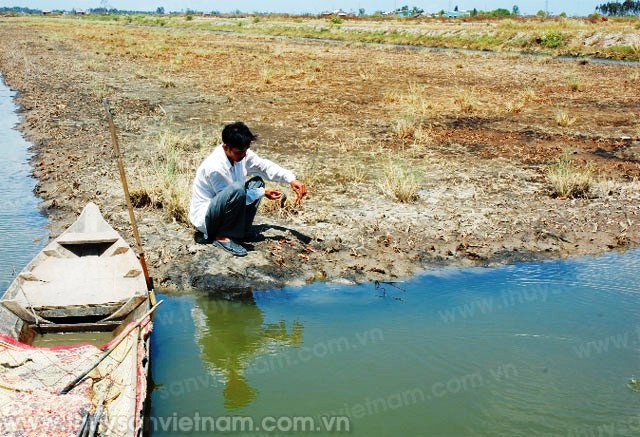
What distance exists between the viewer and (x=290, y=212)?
7.90 meters

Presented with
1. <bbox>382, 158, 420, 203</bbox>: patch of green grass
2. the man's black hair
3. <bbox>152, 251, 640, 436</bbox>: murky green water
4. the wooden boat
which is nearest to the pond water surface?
<bbox>152, 251, 640, 436</bbox>: murky green water

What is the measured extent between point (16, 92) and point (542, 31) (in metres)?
32.3

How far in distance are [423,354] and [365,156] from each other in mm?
6176

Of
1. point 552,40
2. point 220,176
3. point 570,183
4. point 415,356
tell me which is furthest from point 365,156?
point 552,40

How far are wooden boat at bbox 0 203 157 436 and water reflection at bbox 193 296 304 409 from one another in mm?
679

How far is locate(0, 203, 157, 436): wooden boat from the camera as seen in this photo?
367 cm

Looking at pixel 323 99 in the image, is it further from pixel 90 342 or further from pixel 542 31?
pixel 542 31

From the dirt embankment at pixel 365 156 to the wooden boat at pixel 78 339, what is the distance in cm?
72

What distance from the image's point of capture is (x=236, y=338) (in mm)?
5508

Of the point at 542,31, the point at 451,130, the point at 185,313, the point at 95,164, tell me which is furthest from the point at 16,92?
the point at 542,31

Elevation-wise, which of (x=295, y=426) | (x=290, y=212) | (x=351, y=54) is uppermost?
(x=351, y=54)

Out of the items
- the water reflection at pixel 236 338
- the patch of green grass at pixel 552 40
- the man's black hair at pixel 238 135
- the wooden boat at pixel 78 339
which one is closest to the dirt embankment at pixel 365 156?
the water reflection at pixel 236 338

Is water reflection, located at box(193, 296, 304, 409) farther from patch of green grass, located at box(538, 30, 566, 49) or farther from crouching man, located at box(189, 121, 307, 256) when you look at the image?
patch of green grass, located at box(538, 30, 566, 49)

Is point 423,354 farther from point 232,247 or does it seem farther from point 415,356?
point 232,247
